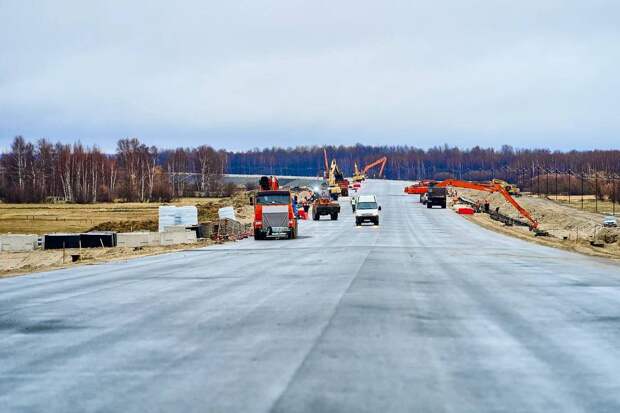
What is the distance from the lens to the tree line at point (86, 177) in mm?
132875

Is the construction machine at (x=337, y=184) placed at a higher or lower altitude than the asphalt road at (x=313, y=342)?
higher

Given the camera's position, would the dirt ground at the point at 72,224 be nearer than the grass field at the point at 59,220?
Yes

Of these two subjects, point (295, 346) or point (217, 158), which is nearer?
point (295, 346)

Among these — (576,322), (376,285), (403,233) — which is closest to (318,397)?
(576,322)

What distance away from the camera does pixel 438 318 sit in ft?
42.4

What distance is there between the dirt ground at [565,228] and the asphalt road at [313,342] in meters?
19.6

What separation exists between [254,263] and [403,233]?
24795 mm

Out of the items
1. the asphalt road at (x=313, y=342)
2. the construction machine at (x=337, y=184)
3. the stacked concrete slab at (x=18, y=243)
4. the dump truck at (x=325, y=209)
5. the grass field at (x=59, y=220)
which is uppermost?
the construction machine at (x=337, y=184)

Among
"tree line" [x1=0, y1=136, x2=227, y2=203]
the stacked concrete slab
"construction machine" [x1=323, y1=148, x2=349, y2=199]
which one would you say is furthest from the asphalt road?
"tree line" [x1=0, y1=136, x2=227, y2=203]

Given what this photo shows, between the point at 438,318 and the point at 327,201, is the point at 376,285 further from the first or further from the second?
the point at 327,201

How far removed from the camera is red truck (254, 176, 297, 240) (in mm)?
44531

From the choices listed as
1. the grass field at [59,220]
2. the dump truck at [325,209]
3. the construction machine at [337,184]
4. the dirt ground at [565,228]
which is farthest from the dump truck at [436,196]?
the grass field at [59,220]

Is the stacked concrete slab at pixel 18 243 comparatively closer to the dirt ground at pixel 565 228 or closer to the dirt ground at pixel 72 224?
the dirt ground at pixel 72 224

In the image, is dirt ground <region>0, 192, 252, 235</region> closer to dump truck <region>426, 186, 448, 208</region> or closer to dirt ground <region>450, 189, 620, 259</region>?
dump truck <region>426, 186, 448, 208</region>
